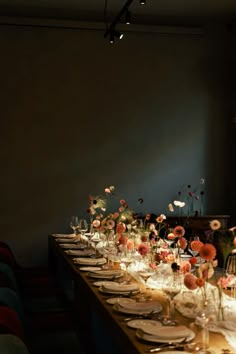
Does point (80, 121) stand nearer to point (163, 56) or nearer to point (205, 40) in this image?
point (163, 56)

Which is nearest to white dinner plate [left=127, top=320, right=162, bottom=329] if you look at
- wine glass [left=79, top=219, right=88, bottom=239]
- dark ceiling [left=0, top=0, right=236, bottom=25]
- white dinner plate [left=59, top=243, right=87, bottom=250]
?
white dinner plate [left=59, top=243, right=87, bottom=250]

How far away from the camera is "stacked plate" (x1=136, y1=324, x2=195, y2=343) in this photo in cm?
200

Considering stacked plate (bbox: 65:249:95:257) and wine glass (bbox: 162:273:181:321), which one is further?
stacked plate (bbox: 65:249:95:257)

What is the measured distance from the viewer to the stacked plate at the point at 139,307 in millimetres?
2436

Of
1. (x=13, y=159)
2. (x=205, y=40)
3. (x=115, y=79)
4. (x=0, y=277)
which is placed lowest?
(x=0, y=277)

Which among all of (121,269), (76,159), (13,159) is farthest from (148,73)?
(121,269)

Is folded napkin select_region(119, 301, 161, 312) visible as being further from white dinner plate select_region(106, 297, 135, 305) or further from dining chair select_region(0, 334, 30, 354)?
dining chair select_region(0, 334, 30, 354)

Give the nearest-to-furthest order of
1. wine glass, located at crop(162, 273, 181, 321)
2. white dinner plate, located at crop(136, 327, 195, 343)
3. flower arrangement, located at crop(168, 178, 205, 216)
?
white dinner plate, located at crop(136, 327, 195, 343) → wine glass, located at crop(162, 273, 181, 321) → flower arrangement, located at crop(168, 178, 205, 216)

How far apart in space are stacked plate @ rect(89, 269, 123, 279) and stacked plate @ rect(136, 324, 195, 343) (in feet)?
3.95

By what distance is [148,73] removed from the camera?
817 cm

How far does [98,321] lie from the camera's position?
4027 mm

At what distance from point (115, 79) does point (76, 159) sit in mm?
1395

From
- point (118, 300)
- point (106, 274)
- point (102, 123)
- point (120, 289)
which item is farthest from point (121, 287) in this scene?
point (102, 123)

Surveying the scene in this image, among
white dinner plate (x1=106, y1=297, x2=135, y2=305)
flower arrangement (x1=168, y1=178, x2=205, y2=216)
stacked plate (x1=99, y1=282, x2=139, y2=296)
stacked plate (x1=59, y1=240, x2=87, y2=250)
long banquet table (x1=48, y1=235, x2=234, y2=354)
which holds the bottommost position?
long banquet table (x1=48, y1=235, x2=234, y2=354)
